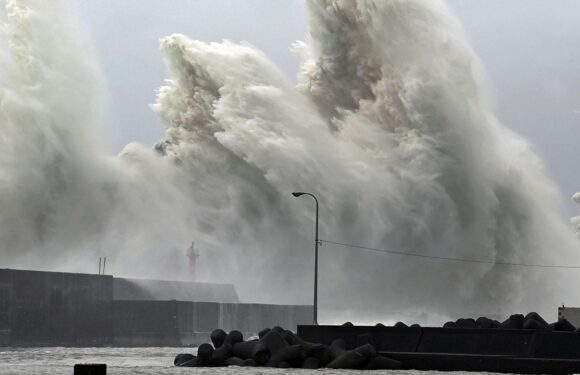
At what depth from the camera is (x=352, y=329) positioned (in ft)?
114

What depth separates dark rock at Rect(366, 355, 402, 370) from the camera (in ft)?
103

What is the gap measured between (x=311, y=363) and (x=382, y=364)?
1.98 m

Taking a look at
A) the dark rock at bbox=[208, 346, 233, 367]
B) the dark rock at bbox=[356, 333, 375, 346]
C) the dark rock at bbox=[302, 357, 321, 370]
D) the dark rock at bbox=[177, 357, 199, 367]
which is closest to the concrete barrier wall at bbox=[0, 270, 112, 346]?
the dark rock at bbox=[208, 346, 233, 367]

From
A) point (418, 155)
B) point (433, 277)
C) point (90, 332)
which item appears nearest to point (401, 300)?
point (433, 277)

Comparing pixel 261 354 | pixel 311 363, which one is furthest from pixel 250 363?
pixel 311 363

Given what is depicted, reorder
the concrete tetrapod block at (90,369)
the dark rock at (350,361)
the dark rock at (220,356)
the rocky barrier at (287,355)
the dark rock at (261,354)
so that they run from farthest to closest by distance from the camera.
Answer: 1. the dark rock at (220,356)
2. the dark rock at (261,354)
3. the rocky barrier at (287,355)
4. the dark rock at (350,361)
5. the concrete tetrapod block at (90,369)

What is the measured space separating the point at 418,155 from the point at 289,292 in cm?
1775

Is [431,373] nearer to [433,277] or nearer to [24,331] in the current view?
[24,331]

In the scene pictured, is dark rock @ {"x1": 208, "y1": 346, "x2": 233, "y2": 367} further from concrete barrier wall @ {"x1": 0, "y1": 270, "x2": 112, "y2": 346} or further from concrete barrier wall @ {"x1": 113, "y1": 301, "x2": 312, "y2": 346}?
concrete barrier wall @ {"x1": 113, "y1": 301, "x2": 312, "y2": 346}

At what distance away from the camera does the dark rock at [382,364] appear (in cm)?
3132

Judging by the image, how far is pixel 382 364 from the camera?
31.4 m

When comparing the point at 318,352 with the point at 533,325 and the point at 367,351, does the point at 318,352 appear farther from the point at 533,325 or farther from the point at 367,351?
the point at 533,325

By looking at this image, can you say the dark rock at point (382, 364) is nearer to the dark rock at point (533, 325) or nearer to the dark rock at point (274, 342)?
the dark rock at point (274, 342)

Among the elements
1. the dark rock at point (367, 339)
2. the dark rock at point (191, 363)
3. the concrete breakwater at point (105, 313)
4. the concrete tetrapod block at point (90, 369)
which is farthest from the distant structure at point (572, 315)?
the concrete tetrapod block at point (90, 369)
